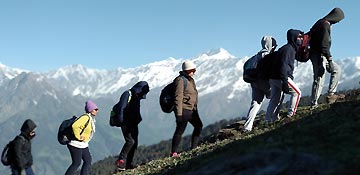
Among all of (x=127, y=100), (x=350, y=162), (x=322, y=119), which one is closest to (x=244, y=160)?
(x=350, y=162)

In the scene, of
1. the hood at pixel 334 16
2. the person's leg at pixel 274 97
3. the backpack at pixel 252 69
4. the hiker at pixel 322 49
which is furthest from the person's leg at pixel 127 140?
the hood at pixel 334 16

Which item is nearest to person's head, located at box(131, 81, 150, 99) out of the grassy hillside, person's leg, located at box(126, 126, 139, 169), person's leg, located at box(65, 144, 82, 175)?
person's leg, located at box(126, 126, 139, 169)

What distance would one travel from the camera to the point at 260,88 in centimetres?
1836

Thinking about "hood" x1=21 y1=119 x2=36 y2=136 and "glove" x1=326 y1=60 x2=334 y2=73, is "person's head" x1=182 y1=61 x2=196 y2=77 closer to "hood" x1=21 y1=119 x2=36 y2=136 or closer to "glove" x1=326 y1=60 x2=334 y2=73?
"glove" x1=326 y1=60 x2=334 y2=73

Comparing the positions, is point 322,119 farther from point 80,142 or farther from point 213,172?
point 80,142

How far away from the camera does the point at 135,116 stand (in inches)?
762

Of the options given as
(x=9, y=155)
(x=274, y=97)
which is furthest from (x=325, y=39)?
(x=9, y=155)

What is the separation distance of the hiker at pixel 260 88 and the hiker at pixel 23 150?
276 inches

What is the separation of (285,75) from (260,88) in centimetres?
179

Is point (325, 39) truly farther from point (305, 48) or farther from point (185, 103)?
point (185, 103)

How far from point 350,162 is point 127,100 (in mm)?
11159

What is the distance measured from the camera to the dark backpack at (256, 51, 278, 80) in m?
17.3

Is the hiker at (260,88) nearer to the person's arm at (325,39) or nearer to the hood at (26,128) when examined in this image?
the person's arm at (325,39)

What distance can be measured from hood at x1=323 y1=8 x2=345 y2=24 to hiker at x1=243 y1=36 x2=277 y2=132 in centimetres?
205
